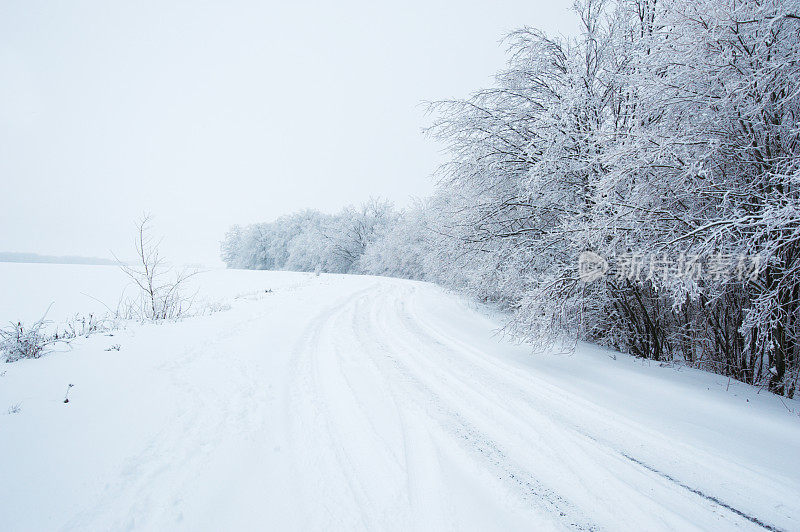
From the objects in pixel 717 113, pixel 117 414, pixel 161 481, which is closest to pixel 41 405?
pixel 117 414

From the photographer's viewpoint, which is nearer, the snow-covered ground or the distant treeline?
the snow-covered ground

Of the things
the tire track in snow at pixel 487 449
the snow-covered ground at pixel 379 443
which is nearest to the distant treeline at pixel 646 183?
the snow-covered ground at pixel 379 443

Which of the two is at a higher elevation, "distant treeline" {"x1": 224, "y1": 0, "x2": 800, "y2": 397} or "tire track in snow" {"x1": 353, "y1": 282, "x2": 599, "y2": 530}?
"distant treeline" {"x1": 224, "y1": 0, "x2": 800, "y2": 397}

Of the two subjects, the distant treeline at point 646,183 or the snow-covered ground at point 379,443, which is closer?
the snow-covered ground at point 379,443

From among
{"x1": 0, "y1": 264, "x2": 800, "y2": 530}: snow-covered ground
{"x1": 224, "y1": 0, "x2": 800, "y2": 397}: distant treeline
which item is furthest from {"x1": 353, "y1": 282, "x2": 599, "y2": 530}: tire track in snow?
{"x1": 224, "y1": 0, "x2": 800, "y2": 397}: distant treeline

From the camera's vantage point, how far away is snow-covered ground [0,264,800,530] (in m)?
2.17

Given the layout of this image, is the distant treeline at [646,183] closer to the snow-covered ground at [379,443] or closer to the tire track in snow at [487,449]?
the snow-covered ground at [379,443]

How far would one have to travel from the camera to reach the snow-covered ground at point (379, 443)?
2168mm

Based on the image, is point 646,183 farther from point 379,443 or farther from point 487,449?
point 379,443

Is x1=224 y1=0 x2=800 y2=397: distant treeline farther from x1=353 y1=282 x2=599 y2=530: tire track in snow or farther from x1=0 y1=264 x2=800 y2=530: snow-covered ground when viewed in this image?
x1=353 y1=282 x2=599 y2=530: tire track in snow

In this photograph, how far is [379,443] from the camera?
9.50ft

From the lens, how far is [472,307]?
10.2m

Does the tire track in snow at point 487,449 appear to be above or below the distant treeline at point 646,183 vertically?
below

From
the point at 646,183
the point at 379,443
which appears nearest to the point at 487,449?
the point at 379,443
